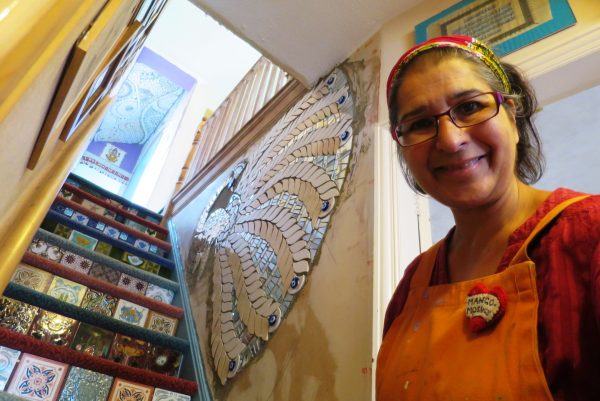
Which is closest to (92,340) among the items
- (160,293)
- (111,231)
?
(160,293)

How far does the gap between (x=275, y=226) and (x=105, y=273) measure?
1.00 m

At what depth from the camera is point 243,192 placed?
85.6 inches

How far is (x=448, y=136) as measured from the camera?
60 centimetres

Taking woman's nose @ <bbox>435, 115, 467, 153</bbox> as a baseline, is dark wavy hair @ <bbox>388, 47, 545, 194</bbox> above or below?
above

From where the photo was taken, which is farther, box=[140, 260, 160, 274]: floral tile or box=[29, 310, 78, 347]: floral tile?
box=[140, 260, 160, 274]: floral tile

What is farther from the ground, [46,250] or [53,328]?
[46,250]

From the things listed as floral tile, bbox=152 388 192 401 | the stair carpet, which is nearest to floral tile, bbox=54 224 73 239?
the stair carpet

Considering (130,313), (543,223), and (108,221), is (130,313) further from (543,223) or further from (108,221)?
(543,223)

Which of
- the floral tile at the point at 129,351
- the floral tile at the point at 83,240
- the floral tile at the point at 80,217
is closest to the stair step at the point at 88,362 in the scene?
the floral tile at the point at 129,351

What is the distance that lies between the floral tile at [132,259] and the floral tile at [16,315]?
2.84 feet

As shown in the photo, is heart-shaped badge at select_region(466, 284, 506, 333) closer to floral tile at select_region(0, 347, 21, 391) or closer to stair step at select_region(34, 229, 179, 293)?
floral tile at select_region(0, 347, 21, 391)

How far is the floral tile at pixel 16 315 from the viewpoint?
4.53 feet

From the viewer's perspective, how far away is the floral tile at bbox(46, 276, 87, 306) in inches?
64.7

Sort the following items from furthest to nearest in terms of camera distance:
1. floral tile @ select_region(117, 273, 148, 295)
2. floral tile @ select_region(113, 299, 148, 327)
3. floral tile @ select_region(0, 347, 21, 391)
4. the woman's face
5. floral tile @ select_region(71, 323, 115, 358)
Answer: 1. floral tile @ select_region(117, 273, 148, 295)
2. floral tile @ select_region(113, 299, 148, 327)
3. floral tile @ select_region(71, 323, 115, 358)
4. floral tile @ select_region(0, 347, 21, 391)
5. the woman's face
